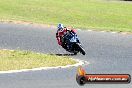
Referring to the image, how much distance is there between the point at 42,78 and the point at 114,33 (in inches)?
608

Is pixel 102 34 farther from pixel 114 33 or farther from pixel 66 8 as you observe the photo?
pixel 66 8

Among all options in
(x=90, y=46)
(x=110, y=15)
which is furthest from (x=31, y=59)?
(x=110, y=15)

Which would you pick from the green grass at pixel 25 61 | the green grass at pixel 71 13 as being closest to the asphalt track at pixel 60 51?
the green grass at pixel 25 61

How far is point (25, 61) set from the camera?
658 inches

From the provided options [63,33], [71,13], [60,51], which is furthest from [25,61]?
[71,13]

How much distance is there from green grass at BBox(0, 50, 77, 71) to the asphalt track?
83 centimetres

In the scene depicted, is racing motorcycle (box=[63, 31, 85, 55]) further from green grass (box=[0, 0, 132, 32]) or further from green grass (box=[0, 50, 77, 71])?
green grass (box=[0, 0, 132, 32])

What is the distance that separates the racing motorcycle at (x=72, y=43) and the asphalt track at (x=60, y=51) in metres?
0.29

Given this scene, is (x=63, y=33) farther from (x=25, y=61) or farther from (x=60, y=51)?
(x=25, y=61)

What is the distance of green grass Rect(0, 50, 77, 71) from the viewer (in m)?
15.4

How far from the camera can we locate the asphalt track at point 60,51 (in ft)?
40.3

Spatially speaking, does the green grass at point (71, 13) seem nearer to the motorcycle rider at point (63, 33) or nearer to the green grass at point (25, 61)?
the motorcycle rider at point (63, 33)

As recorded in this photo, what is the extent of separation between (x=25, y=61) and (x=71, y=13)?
2356cm

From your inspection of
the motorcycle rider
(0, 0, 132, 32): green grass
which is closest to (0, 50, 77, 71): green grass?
the motorcycle rider
